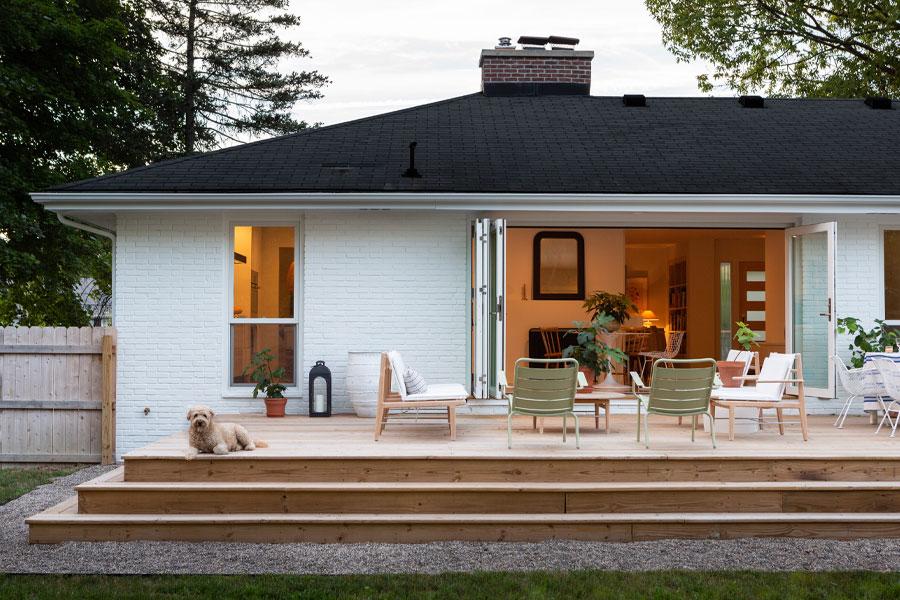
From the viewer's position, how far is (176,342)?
10117mm

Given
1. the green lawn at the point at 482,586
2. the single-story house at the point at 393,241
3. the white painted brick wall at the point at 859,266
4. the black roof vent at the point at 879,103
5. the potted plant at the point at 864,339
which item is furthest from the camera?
the black roof vent at the point at 879,103

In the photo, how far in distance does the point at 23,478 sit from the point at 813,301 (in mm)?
8005

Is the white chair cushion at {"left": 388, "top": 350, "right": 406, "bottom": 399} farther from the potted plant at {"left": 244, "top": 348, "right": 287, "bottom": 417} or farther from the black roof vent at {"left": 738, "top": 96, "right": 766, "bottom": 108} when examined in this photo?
the black roof vent at {"left": 738, "top": 96, "right": 766, "bottom": 108}

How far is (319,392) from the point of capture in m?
9.87

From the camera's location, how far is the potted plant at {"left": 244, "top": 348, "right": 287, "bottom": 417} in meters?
9.83

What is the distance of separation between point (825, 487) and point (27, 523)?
223 inches

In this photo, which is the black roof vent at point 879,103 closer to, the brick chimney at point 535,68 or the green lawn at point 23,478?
the brick chimney at point 535,68

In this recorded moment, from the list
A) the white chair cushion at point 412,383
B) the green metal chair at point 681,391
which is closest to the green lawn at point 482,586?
the green metal chair at point 681,391

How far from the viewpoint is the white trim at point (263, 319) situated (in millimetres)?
10164

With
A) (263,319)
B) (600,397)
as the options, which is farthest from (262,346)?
(600,397)

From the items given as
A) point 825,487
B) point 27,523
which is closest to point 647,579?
point 825,487

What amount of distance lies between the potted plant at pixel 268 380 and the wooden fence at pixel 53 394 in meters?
1.40

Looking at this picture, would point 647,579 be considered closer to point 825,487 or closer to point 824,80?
point 825,487

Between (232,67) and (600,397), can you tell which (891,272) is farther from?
(232,67)
